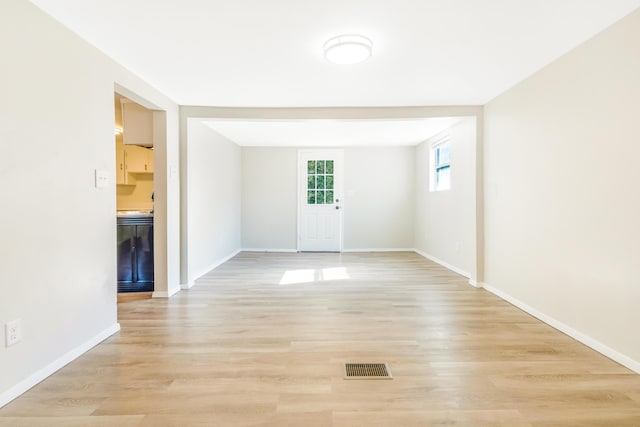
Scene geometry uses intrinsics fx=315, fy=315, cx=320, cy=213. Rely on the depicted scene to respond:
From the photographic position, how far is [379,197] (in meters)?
6.61

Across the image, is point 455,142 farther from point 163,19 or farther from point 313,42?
point 163,19

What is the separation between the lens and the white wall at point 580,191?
79.0 inches

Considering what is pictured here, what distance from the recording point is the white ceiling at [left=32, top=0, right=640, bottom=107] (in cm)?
192

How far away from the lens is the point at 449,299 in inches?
132

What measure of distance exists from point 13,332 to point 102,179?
1.15 meters

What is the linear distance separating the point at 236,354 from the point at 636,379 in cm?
244

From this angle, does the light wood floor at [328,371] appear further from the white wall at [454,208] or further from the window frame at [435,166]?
the window frame at [435,166]

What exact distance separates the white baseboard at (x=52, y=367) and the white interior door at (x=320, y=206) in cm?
433

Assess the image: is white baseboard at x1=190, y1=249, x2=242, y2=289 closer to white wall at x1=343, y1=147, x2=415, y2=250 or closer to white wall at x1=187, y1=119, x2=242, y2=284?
white wall at x1=187, y1=119, x2=242, y2=284

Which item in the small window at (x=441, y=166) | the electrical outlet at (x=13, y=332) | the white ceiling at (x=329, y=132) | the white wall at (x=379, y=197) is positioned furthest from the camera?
the white wall at (x=379, y=197)

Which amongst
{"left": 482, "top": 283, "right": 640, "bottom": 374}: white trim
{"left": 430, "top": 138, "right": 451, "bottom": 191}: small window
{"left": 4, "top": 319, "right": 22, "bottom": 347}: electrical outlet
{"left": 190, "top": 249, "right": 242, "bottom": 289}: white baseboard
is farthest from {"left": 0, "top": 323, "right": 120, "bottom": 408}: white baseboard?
{"left": 430, "top": 138, "right": 451, "bottom": 191}: small window

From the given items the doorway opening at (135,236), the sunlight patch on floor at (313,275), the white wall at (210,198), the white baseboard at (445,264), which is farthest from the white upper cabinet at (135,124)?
the white baseboard at (445,264)

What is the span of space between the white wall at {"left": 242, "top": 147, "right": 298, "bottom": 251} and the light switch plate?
13.7ft

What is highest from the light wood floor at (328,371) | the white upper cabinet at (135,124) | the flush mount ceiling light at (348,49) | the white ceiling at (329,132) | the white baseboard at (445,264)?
the white ceiling at (329,132)
